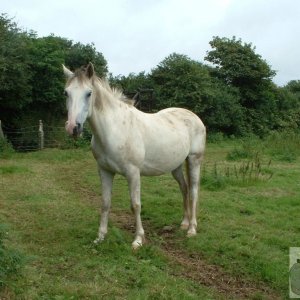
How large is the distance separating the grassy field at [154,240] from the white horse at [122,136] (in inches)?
15.5

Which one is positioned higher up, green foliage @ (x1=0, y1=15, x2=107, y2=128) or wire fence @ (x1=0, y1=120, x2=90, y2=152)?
green foliage @ (x1=0, y1=15, x2=107, y2=128)

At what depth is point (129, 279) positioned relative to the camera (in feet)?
14.3

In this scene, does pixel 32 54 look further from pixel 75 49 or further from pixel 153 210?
pixel 153 210

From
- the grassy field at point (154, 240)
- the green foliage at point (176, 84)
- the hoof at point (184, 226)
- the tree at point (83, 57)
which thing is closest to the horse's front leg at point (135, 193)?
the grassy field at point (154, 240)

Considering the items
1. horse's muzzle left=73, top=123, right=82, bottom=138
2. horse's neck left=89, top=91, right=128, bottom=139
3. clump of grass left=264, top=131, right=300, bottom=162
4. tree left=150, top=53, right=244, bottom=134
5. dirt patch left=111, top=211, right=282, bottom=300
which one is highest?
tree left=150, top=53, right=244, bottom=134

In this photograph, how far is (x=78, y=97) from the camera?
486 centimetres

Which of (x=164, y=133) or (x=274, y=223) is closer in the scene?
(x=164, y=133)

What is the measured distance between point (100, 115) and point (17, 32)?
13089 millimetres

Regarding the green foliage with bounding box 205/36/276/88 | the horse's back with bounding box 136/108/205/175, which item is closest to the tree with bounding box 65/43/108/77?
the green foliage with bounding box 205/36/276/88

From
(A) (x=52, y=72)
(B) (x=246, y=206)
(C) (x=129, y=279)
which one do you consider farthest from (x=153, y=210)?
(A) (x=52, y=72)

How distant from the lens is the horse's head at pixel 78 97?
4711mm

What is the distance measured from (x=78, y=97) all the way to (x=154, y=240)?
2227 mm

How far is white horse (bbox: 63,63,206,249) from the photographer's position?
4.95 metres

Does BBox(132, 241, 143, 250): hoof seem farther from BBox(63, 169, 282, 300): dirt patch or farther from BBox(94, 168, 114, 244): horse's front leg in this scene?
A: BBox(94, 168, 114, 244): horse's front leg
